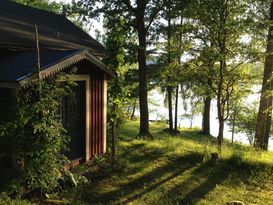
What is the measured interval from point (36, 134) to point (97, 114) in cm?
468

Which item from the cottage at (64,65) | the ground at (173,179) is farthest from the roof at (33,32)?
the ground at (173,179)

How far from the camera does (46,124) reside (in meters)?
7.28

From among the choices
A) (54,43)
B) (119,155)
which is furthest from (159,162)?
(54,43)

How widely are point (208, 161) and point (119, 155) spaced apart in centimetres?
318

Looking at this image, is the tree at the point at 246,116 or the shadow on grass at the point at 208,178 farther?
the tree at the point at 246,116

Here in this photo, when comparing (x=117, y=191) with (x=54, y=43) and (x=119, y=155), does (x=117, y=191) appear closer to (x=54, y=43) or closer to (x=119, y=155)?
(x=119, y=155)

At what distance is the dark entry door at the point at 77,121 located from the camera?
10.4 metres

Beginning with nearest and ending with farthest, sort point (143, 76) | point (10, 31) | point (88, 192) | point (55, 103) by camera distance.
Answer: point (55, 103) < point (88, 192) < point (10, 31) < point (143, 76)

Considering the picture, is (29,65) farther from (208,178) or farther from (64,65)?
(208,178)

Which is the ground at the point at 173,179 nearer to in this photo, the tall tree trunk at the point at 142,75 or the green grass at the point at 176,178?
the green grass at the point at 176,178

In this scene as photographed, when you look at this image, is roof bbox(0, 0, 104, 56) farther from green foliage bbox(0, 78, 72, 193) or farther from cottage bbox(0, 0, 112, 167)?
green foliage bbox(0, 78, 72, 193)

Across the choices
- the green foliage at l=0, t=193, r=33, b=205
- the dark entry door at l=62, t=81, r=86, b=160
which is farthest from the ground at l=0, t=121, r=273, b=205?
the green foliage at l=0, t=193, r=33, b=205

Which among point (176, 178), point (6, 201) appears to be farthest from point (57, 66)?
point (176, 178)

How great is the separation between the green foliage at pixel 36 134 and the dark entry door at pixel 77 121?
292cm
